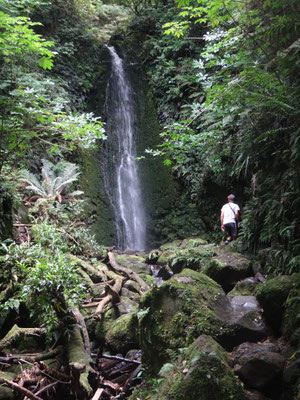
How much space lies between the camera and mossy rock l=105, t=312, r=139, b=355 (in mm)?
4316

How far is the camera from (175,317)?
11.1 ft

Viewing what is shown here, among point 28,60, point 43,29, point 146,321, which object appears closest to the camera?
point 146,321

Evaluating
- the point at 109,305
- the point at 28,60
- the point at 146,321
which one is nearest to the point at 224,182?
the point at 109,305

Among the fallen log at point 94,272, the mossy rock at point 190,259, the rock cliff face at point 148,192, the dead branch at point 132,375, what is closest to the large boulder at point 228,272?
the mossy rock at point 190,259

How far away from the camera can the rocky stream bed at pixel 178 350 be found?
2.34 meters

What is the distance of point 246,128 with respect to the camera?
5.91 m

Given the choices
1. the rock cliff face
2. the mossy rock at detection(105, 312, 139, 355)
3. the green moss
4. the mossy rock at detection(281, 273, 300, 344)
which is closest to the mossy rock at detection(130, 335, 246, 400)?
the mossy rock at detection(281, 273, 300, 344)

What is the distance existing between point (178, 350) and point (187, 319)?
333mm

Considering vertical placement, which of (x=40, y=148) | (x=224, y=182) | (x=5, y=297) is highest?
(x=40, y=148)

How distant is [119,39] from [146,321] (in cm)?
1634

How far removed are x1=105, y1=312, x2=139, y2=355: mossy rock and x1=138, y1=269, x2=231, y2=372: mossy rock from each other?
2.74ft

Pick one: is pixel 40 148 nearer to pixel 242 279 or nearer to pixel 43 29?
pixel 43 29

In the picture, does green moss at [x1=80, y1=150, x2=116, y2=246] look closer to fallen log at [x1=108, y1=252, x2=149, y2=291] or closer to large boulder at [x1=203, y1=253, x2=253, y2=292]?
fallen log at [x1=108, y1=252, x2=149, y2=291]

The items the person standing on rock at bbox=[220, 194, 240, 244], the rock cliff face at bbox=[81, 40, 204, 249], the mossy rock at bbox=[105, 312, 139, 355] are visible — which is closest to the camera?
the mossy rock at bbox=[105, 312, 139, 355]
